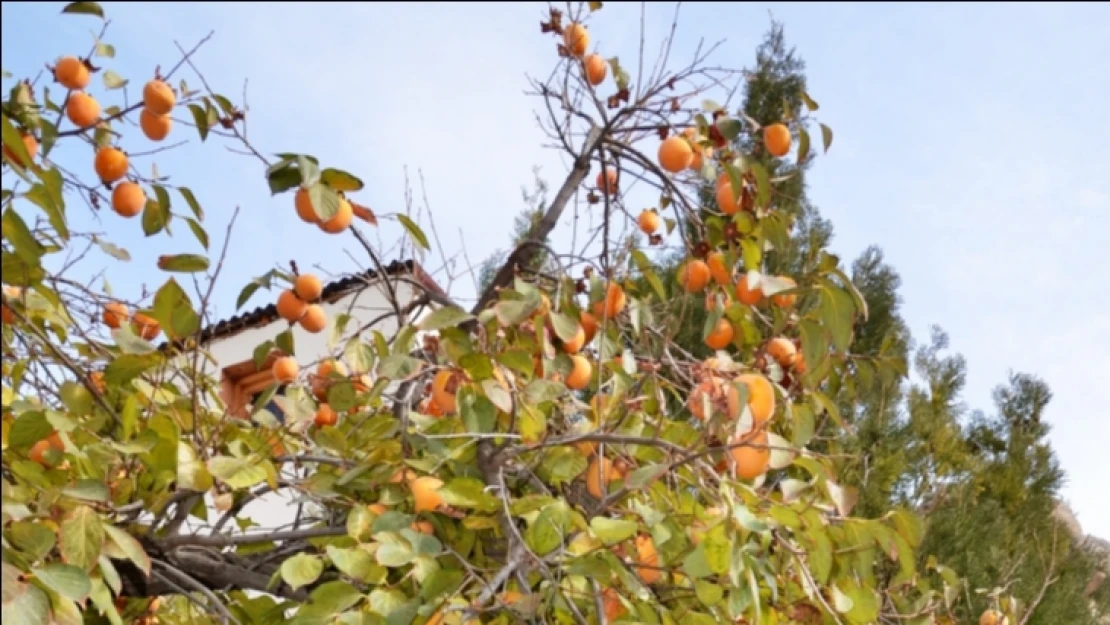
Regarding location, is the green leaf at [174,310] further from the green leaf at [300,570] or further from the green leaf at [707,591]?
the green leaf at [707,591]

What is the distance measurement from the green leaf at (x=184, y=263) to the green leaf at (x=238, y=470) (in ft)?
0.93

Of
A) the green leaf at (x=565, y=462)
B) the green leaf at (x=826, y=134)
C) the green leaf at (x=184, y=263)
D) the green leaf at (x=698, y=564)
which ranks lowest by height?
the green leaf at (x=698, y=564)

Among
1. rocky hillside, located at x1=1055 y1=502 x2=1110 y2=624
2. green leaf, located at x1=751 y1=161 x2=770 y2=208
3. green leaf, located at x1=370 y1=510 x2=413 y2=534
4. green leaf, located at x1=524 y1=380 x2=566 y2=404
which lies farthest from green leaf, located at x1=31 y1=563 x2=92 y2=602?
rocky hillside, located at x1=1055 y1=502 x2=1110 y2=624

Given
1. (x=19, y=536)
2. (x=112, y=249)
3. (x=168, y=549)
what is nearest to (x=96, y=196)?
(x=112, y=249)

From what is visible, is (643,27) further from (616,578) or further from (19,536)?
(19,536)

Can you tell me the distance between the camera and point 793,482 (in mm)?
1347

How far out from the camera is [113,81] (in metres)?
1.77

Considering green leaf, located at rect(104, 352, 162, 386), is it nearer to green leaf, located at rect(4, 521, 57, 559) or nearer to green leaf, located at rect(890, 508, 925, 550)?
green leaf, located at rect(4, 521, 57, 559)

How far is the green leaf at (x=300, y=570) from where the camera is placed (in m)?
1.34

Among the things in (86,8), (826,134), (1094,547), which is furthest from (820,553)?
(1094,547)

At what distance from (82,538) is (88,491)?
6cm

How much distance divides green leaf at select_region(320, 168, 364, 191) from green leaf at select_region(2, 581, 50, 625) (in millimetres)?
615

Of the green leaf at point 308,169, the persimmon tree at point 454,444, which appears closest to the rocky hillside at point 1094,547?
the persimmon tree at point 454,444

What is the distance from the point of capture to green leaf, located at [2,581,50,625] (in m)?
0.95
